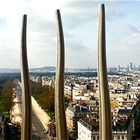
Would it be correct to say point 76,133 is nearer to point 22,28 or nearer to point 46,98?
point 46,98

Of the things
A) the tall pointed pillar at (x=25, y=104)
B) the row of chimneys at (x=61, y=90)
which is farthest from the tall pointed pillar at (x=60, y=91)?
the tall pointed pillar at (x=25, y=104)

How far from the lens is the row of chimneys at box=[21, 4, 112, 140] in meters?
4.43

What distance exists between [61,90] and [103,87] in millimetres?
400

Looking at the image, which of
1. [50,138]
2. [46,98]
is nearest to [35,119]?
[46,98]

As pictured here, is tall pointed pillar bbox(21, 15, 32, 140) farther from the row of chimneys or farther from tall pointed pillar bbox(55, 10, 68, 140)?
tall pointed pillar bbox(55, 10, 68, 140)

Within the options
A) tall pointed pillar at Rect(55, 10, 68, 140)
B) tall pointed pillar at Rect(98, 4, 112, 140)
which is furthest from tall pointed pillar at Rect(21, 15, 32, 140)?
tall pointed pillar at Rect(98, 4, 112, 140)

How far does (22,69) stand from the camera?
15.2 feet

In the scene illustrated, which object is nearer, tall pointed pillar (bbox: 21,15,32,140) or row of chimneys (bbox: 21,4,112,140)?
row of chimneys (bbox: 21,4,112,140)

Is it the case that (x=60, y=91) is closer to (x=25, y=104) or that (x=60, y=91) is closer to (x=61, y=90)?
(x=61, y=90)

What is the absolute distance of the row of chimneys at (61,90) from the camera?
4.43m

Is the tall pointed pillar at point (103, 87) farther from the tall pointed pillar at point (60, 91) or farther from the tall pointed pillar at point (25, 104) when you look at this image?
the tall pointed pillar at point (25, 104)

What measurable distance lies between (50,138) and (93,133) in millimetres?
3941

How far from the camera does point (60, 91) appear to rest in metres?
4.49

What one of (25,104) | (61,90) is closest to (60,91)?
(61,90)
